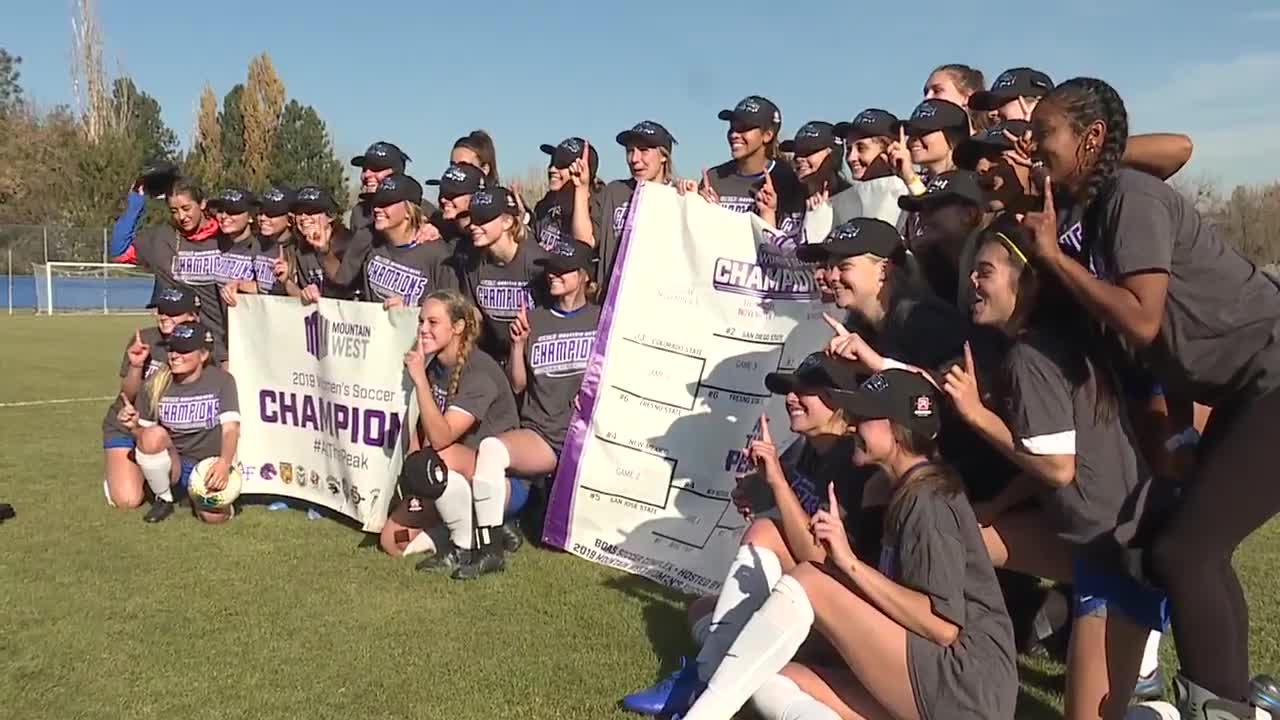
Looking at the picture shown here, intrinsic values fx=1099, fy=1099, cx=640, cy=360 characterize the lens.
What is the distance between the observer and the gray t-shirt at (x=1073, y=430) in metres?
3.36

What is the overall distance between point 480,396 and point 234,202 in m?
2.75

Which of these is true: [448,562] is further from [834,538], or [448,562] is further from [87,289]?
[87,289]

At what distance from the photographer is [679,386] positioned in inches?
219

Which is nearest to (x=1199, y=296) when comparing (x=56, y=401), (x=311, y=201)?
(x=311, y=201)

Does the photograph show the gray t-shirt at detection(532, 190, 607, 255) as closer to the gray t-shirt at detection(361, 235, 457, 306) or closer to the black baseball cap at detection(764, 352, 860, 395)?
the gray t-shirt at detection(361, 235, 457, 306)

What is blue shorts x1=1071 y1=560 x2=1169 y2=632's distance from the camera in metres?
3.46

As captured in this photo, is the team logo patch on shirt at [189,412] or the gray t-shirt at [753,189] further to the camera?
the team logo patch on shirt at [189,412]

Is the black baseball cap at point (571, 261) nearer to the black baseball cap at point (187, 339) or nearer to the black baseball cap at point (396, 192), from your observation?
the black baseball cap at point (396, 192)

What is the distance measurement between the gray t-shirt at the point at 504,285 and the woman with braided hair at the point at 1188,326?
3.62 m

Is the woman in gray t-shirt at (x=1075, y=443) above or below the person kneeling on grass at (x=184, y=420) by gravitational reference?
above

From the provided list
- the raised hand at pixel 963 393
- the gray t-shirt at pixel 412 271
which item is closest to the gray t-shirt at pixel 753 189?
the gray t-shirt at pixel 412 271

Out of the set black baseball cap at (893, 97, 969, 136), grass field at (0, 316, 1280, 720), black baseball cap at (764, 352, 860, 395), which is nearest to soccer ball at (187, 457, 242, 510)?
grass field at (0, 316, 1280, 720)

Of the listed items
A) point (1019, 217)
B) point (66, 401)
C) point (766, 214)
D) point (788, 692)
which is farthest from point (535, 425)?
point (66, 401)

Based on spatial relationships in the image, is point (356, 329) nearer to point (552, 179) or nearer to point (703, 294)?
point (552, 179)
